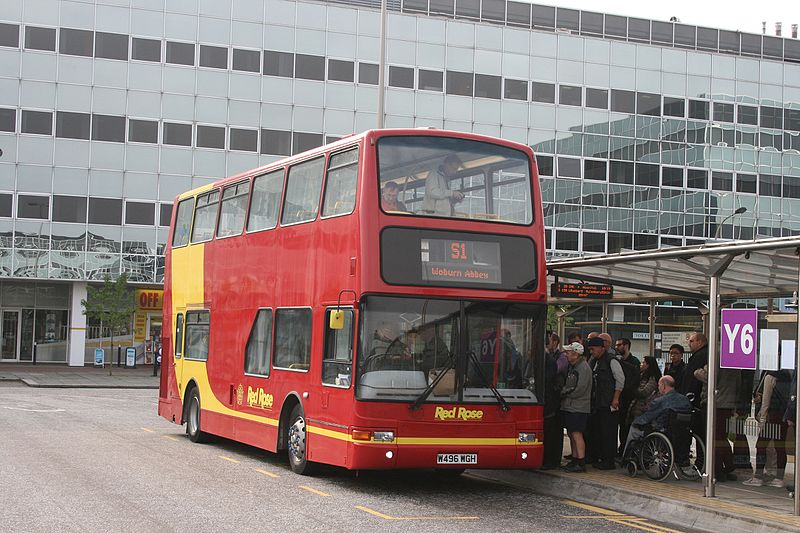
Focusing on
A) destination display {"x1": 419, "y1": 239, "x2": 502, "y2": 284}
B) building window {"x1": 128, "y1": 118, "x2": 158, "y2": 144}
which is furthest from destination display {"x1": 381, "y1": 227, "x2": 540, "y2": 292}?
building window {"x1": 128, "y1": 118, "x2": 158, "y2": 144}

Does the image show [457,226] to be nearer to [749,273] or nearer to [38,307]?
[749,273]

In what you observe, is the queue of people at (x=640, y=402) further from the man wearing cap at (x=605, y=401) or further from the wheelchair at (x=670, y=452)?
the wheelchair at (x=670, y=452)

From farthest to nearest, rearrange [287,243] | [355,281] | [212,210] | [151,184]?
[151,184] < [212,210] < [287,243] < [355,281]

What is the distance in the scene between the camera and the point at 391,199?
13641mm

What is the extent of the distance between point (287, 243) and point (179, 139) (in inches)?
1470

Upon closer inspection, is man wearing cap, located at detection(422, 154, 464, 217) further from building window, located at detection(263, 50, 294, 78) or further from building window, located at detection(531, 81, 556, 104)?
building window, located at detection(531, 81, 556, 104)

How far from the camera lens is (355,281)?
13508mm

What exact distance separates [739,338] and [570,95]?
45566 millimetres

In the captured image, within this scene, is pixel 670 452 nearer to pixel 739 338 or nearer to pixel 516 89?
pixel 739 338

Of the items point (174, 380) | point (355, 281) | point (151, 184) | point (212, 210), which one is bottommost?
point (174, 380)

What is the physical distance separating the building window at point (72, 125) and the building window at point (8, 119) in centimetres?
182

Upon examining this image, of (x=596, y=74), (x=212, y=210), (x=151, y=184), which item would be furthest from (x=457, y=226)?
(x=596, y=74)

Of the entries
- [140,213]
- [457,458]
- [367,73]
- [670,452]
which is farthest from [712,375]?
[367,73]

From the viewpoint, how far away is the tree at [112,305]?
157ft
